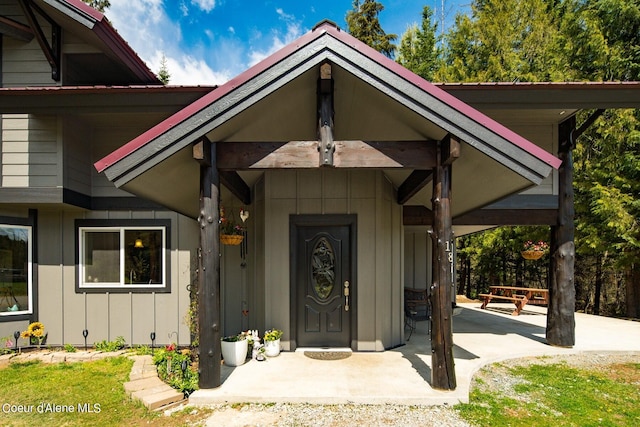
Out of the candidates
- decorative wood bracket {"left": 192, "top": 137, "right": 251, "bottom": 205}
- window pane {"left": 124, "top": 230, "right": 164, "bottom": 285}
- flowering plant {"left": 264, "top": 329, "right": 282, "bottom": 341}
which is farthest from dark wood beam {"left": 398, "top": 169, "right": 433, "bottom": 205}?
window pane {"left": 124, "top": 230, "right": 164, "bottom": 285}

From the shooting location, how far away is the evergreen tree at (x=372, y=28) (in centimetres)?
1662

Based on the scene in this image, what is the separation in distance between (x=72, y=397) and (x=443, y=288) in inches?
181

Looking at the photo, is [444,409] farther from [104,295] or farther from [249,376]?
[104,295]

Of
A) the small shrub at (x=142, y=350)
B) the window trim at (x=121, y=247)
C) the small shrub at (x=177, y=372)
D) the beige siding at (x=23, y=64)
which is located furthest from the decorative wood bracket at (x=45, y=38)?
the small shrub at (x=177, y=372)

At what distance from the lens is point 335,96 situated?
430 centimetres

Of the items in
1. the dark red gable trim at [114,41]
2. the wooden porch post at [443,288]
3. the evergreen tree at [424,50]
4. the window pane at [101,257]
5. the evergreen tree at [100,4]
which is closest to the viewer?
the wooden porch post at [443,288]

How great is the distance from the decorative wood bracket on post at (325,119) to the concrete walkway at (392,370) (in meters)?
2.64

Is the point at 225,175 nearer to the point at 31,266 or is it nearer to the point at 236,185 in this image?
the point at 236,185

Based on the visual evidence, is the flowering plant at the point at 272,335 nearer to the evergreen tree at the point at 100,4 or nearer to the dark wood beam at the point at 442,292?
the dark wood beam at the point at 442,292

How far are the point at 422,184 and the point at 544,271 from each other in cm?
1451

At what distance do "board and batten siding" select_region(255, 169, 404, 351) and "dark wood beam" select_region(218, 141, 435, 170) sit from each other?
1.54 meters

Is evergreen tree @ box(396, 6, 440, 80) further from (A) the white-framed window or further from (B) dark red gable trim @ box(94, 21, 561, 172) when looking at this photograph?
(A) the white-framed window

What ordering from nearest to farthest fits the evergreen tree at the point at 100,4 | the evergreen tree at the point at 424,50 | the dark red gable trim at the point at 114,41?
the dark red gable trim at the point at 114,41 < the evergreen tree at the point at 100,4 < the evergreen tree at the point at 424,50

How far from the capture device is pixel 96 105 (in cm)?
529
